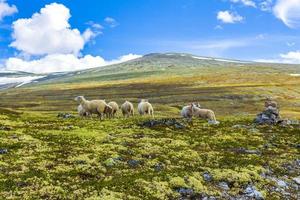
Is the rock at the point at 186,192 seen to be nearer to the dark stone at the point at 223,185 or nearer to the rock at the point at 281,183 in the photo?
the dark stone at the point at 223,185

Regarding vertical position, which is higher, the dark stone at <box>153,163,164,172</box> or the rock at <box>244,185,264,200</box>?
the dark stone at <box>153,163,164,172</box>

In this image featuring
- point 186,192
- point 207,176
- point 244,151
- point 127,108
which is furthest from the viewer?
point 127,108

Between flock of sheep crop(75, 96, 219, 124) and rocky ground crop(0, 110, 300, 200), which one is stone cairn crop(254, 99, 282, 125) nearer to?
flock of sheep crop(75, 96, 219, 124)

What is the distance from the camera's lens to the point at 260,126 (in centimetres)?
4969

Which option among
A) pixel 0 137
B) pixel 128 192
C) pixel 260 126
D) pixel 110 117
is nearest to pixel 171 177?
pixel 128 192

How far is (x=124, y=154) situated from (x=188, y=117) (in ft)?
88.1

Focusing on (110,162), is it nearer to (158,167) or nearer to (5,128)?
(158,167)

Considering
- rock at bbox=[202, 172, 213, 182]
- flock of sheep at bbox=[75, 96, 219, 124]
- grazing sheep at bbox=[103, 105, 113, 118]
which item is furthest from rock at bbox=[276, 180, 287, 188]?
grazing sheep at bbox=[103, 105, 113, 118]

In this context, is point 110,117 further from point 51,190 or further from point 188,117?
point 51,190

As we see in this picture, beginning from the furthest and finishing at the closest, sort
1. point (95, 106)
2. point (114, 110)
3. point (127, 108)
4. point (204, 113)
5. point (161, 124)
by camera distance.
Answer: point (127, 108) < point (114, 110) < point (204, 113) < point (95, 106) < point (161, 124)

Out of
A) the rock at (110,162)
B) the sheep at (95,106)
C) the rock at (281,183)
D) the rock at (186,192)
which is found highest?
the sheep at (95,106)

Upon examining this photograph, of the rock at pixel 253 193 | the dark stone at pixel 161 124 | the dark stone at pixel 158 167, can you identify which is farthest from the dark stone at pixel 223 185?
the dark stone at pixel 161 124

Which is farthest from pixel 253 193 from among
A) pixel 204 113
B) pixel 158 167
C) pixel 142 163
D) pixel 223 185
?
pixel 204 113

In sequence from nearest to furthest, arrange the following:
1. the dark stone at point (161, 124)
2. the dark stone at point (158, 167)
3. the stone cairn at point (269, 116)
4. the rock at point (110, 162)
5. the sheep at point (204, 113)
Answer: the dark stone at point (158, 167) → the rock at point (110, 162) → the dark stone at point (161, 124) → the stone cairn at point (269, 116) → the sheep at point (204, 113)
